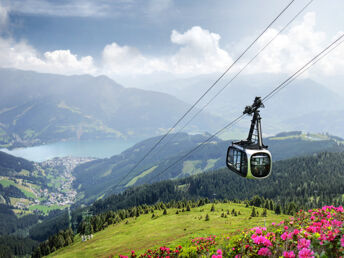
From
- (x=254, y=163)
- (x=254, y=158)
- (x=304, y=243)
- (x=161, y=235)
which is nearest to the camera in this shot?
(x=304, y=243)

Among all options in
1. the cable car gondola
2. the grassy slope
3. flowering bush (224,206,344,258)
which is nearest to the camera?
flowering bush (224,206,344,258)

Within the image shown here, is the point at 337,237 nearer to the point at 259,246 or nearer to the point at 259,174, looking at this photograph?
the point at 259,246

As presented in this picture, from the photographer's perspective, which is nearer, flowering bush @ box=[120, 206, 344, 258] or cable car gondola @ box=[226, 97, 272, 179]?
flowering bush @ box=[120, 206, 344, 258]

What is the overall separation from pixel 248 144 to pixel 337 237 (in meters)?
15.7

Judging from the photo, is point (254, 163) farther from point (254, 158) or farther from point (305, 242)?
point (305, 242)

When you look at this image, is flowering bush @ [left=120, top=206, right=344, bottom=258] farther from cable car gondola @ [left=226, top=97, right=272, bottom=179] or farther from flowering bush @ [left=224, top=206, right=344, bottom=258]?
cable car gondola @ [left=226, top=97, right=272, bottom=179]

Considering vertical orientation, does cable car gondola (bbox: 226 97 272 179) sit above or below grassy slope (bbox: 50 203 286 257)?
above

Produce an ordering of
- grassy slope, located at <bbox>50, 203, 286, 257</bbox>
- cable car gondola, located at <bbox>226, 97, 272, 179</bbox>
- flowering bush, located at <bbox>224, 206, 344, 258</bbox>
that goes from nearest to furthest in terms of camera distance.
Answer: flowering bush, located at <bbox>224, 206, 344, 258</bbox> < cable car gondola, located at <bbox>226, 97, 272, 179</bbox> < grassy slope, located at <bbox>50, 203, 286, 257</bbox>

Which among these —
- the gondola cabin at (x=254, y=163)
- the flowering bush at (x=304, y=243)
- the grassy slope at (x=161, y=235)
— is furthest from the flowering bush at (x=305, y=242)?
the grassy slope at (x=161, y=235)

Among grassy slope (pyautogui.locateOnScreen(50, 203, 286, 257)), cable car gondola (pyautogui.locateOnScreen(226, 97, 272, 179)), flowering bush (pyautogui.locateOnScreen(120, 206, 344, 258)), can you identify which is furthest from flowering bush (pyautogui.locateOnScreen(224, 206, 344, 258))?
grassy slope (pyautogui.locateOnScreen(50, 203, 286, 257))

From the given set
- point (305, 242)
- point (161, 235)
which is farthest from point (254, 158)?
point (161, 235)

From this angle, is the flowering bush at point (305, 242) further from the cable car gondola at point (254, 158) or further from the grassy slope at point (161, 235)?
the grassy slope at point (161, 235)

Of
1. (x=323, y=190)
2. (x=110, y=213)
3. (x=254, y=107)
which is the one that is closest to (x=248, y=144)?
(x=254, y=107)

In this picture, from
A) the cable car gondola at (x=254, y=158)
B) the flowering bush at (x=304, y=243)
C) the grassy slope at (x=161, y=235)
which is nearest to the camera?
the flowering bush at (x=304, y=243)
